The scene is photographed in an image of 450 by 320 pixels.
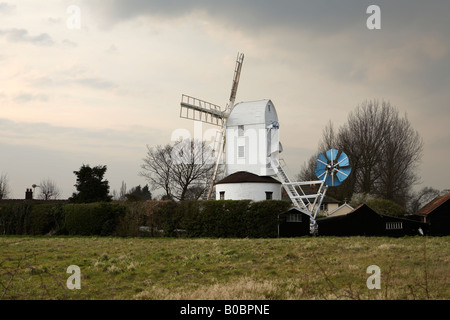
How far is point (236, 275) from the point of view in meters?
12.3

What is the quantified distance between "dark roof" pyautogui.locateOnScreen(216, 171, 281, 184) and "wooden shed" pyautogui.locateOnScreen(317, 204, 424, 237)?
730cm

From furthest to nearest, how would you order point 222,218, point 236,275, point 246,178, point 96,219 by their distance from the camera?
point 246,178 → point 96,219 → point 222,218 → point 236,275

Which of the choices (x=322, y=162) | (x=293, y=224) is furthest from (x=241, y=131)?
(x=293, y=224)

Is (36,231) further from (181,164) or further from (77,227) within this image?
(181,164)

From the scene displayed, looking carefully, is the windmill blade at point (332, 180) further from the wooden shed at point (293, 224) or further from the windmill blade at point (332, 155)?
the wooden shed at point (293, 224)

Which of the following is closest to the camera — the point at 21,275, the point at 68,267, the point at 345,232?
the point at 21,275

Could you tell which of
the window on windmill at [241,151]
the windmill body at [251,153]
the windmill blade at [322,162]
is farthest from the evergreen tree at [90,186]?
the windmill blade at [322,162]

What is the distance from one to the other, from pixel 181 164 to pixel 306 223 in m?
28.1

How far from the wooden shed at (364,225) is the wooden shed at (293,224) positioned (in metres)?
1.33

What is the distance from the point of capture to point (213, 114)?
43.3 metres

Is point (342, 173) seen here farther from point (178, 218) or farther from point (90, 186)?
point (90, 186)

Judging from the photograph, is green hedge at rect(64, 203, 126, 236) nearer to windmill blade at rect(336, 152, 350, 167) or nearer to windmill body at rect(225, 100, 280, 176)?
windmill body at rect(225, 100, 280, 176)

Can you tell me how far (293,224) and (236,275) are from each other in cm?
1906
